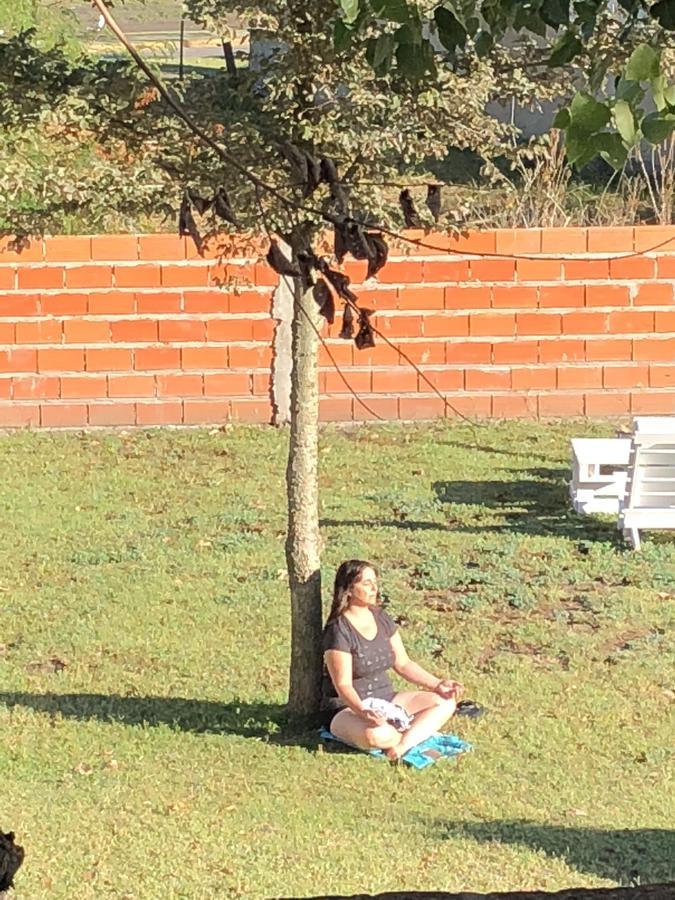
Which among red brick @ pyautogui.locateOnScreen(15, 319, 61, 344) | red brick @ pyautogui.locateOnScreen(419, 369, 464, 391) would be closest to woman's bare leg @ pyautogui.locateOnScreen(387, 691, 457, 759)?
red brick @ pyautogui.locateOnScreen(419, 369, 464, 391)

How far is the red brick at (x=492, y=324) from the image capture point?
13.4m

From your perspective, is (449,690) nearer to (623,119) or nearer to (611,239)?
(623,119)

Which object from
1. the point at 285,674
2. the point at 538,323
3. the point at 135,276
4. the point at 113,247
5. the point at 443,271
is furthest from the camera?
the point at 538,323

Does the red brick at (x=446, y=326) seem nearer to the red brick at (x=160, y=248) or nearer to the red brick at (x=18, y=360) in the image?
the red brick at (x=160, y=248)

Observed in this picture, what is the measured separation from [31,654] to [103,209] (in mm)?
2448

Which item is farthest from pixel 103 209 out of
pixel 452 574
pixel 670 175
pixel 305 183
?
pixel 670 175

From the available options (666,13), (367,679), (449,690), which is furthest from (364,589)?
(666,13)

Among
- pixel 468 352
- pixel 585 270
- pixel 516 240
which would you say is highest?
pixel 516 240

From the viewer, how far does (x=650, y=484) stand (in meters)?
10.3

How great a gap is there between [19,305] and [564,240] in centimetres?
427

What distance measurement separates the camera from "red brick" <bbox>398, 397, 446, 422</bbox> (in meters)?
13.6

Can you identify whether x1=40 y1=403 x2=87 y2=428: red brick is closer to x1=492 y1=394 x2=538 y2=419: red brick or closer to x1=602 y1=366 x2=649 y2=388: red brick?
x1=492 y1=394 x2=538 y2=419: red brick

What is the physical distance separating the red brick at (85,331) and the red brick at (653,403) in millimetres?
4248

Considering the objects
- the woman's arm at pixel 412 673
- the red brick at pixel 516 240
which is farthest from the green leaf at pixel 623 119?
the red brick at pixel 516 240
